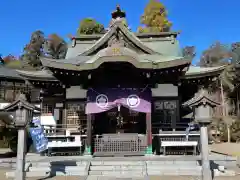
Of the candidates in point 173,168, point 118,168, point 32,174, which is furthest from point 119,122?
point 32,174

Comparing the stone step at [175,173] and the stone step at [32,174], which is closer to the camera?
the stone step at [175,173]

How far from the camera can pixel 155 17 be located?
43625 millimetres

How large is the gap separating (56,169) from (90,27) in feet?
128

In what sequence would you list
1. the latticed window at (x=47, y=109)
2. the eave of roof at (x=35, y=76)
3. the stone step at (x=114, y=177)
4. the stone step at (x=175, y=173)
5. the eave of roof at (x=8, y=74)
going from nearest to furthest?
the stone step at (x=114, y=177) → the stone step at (x=175, y=173) → the eave of roof at (x=35, y=76) → the latticed window at (x=47, y=109) → the eave of roof at (x=8, y=74)

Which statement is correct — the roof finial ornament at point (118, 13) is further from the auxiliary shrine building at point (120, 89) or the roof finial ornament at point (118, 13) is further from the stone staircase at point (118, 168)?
the stone staircase at point (118, 168)

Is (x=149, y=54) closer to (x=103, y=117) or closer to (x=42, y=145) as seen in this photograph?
(x=103, y=117)

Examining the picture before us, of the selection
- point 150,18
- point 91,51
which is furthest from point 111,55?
point 150,18

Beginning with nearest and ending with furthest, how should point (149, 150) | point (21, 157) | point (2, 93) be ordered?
1. point (21, 157)
2. point (149, 150)
3. point (2, 93)

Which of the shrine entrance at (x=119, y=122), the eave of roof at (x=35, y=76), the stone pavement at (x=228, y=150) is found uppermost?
the eave of roof at (x=35, y=76)

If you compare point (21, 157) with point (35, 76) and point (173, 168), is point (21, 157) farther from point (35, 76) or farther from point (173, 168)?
point (173, 168)

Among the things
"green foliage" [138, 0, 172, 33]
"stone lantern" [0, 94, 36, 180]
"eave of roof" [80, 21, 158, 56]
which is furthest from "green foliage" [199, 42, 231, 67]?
"stone lantern" [0, 94, 36, 180]

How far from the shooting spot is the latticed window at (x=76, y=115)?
13609 millimetres

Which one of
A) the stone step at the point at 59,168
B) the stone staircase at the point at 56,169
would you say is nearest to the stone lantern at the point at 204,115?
the stone staircase at the point at 56,169

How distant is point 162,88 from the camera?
13031 mm
